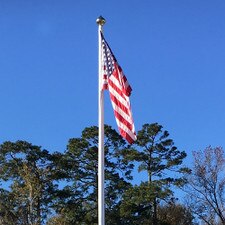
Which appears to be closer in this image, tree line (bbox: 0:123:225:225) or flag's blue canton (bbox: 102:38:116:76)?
flag's blue canton (bbox: 102:38:116:76)

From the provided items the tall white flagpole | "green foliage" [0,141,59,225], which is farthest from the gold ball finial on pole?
"green foliage" [0,141,59,225]

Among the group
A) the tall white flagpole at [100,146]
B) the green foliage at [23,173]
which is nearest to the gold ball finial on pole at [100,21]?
the tall white flagpole at [100,146]

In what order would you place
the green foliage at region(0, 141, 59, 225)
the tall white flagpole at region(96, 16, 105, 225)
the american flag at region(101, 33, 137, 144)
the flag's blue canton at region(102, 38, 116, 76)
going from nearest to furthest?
1. the tall white flagpole at region(96, 16, 105, 225)
2. the american flag at region(101, 33, 137, 144)
3. the flag's blue canton at region(102, 38, 116, 76)
4. the green foliage at region(0, 141, 59, 225)

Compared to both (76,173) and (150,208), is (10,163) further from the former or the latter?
(150,208)

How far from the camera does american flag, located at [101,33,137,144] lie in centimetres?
1212

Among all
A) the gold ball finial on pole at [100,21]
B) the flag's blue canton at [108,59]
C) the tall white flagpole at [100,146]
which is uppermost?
the gold ball finial on pole at [100,21]

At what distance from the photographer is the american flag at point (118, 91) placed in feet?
39.8

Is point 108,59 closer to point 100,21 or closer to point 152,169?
point 100,21

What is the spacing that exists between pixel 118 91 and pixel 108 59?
101 centimetres

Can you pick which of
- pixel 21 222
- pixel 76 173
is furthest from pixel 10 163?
pixel 21 222

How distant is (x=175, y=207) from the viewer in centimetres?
4928

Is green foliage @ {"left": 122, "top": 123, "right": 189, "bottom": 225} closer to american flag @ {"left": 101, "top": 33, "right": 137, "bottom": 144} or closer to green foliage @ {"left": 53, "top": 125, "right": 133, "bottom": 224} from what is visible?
green foliage @ {"left": 53, "top": 125, "right": 133, "bottom": 224}

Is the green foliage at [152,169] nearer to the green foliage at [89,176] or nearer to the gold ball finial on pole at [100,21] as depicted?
the green foliage at [89,176]

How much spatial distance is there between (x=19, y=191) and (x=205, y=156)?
24.5m
